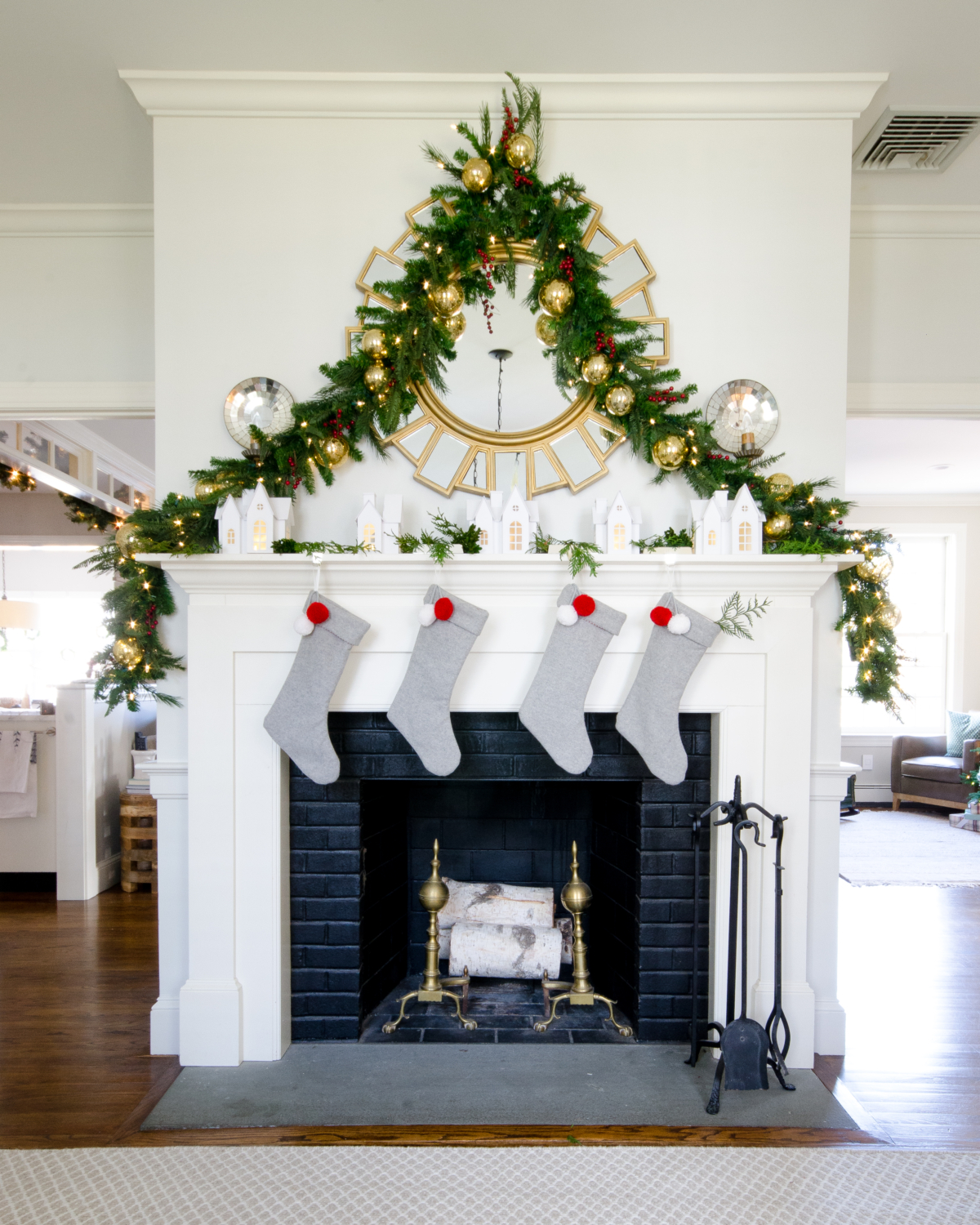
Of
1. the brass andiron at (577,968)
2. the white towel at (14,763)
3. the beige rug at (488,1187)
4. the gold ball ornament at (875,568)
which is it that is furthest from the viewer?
the white towel at (14,763)

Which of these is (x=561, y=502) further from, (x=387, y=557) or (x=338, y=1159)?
(x=338, y=1159)

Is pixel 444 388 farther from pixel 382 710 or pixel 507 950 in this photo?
pixel 507 950

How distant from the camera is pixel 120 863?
4.07 m

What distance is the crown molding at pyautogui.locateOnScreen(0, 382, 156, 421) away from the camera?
2697 millimetres

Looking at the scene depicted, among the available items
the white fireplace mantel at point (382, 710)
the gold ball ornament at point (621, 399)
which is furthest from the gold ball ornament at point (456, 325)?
the white fireplace mantel at point (382, 710)

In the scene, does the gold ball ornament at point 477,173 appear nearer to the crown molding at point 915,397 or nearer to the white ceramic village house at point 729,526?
the white ceramic village house at point 729,526

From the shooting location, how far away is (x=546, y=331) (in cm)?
221

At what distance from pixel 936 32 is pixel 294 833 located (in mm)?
2655

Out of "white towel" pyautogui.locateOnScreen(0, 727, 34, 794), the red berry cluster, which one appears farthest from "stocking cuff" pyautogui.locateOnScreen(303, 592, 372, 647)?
"white towel" pyautogui.locateOnScreen(0, 727, 34, 794)

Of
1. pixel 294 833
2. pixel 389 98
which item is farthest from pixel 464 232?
pixel 294 833

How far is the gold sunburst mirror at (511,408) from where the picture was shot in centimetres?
222

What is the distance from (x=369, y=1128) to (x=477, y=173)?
93.5 inches

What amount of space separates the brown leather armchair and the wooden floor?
2.72 meters

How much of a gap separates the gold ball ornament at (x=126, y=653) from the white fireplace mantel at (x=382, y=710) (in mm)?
181
